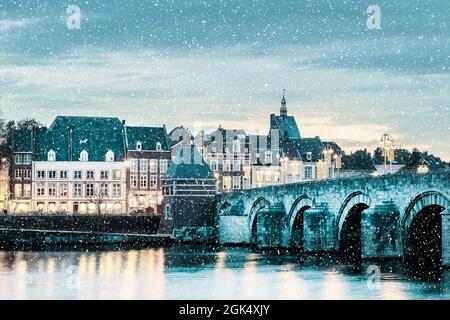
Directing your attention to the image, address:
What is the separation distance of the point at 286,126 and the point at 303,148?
448cm

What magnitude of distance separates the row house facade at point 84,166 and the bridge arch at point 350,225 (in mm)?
40832

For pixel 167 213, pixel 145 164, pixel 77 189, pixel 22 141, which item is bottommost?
pixel 167 213

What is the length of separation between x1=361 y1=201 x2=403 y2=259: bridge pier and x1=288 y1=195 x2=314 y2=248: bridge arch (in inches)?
526

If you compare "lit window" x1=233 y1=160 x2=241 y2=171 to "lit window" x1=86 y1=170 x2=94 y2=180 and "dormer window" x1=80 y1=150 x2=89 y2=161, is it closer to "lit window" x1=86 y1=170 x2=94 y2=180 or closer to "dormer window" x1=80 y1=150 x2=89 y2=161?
"lit window" x1=86 y1=170 x2=94 y2=180

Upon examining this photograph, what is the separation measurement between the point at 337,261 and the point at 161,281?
45.9 feet

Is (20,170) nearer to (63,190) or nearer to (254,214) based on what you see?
(63,190)

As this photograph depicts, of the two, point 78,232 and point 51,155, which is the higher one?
point 51,155

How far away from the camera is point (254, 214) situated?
8181cm

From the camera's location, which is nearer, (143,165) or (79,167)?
(79,167)

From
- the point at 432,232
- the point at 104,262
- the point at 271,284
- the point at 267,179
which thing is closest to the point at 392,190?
the point at 432,232

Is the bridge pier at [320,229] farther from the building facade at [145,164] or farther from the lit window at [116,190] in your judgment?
the lit window at [116,190]

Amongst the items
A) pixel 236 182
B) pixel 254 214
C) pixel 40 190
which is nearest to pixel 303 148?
pixel 236 182

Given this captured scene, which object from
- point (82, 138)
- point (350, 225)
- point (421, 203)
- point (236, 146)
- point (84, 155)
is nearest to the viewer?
point (421, 203)
